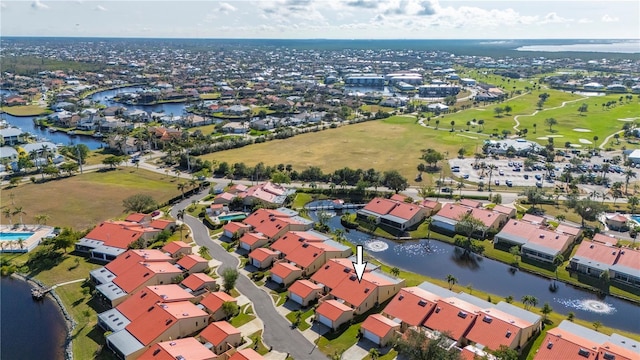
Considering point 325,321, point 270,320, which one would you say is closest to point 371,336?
point 325,321

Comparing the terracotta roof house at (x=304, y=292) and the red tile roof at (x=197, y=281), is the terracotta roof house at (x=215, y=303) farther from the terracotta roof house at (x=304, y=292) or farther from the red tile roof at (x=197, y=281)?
the terracotta roof house at (x=304, y=292)

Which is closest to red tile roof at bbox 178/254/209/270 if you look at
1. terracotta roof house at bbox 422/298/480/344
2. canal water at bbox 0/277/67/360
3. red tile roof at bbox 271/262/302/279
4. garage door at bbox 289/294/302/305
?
red tile roof at bbox 271/262/302/279

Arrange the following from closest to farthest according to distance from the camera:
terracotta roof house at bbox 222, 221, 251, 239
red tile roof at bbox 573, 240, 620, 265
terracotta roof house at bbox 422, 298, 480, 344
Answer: terracotta roof house at bbox 422, 298, 480, 344, red tile roof at bbox 573, 240, 620, 265, terracotta roof house at bbox 222, 221, 251, 239

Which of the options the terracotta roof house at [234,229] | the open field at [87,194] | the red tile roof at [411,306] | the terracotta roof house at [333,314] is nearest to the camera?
the red tile roof at [411,306]

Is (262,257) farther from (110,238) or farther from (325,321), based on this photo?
(110,238)

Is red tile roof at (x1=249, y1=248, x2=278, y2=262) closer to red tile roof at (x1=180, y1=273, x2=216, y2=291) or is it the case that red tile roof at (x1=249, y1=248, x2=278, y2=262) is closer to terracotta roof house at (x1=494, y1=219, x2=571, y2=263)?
red tile roof at (x1=180, y1=273, x2=216, y2=291)

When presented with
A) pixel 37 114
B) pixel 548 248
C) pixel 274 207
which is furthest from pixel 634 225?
pixel 37 114

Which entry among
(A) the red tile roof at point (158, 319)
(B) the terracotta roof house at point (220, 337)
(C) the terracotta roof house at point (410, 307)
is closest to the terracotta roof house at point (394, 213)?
(C) the terracotta roof house at point (410, 307)
